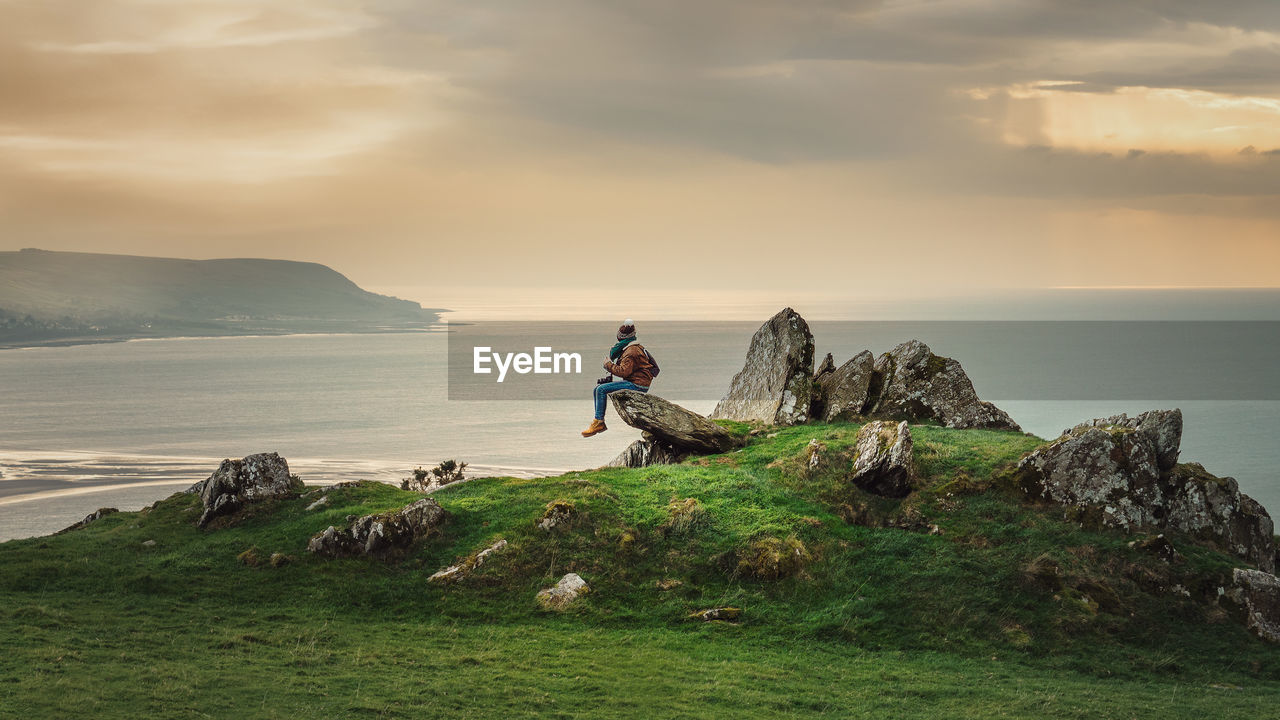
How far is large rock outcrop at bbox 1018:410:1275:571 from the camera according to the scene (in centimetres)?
2447

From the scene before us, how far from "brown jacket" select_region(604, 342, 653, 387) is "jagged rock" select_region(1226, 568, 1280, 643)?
17.5 metres

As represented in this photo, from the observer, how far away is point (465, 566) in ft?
76.7

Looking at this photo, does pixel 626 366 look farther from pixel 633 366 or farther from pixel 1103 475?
pixel 1103 475

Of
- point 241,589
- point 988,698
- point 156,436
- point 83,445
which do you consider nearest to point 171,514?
point 241,589

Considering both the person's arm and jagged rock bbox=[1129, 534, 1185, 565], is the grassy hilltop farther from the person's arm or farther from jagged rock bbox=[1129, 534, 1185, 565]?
the person's arm

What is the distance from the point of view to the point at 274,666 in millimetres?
17766

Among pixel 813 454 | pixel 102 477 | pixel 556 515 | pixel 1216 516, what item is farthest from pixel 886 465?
pixel 102 477

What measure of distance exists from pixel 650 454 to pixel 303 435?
378 feet

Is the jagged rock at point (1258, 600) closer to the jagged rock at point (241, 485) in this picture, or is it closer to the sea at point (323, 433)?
the jagged rock at point (241, 485)

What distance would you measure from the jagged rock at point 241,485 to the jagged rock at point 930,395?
22.0 m

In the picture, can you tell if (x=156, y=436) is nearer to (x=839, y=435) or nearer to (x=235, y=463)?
(x=235, y=463)

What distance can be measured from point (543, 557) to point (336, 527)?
20.0 ft

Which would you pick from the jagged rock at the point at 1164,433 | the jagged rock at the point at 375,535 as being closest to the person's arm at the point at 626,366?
the jagged rock at the point at 375,535

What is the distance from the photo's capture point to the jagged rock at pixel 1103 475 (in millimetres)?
24438
